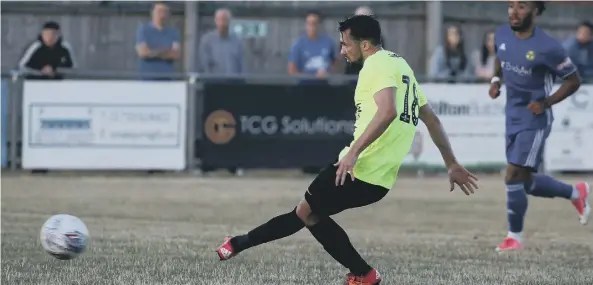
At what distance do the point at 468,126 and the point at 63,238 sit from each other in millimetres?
10143

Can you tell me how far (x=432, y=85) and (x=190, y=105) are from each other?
3409mm

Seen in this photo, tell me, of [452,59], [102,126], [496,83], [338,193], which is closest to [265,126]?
[102,126]

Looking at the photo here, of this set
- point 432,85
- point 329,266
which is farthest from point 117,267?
point 432,85

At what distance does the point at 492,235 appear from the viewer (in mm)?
11875

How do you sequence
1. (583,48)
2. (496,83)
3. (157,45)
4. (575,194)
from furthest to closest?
(583,48)
(157,45)
(575,194)
(496,83)

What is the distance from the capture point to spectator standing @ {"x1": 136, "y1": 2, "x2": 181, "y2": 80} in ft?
59.6

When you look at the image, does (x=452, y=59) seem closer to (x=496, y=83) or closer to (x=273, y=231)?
(x=496, y=83)

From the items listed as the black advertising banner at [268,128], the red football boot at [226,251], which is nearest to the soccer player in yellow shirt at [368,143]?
the red football boot at [226,251]

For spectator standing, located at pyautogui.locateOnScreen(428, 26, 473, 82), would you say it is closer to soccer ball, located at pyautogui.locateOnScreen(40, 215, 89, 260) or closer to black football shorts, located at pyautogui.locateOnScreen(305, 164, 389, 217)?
soccer ball, located at pyautogui.locateOnScreen(40, 215, 89, 260)

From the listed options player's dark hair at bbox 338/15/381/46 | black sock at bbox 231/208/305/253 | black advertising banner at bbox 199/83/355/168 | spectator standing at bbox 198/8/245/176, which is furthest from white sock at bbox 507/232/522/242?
spectator standing at bbox 198/8/245/176

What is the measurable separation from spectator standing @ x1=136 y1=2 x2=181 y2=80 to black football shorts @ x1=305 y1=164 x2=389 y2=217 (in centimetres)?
1076

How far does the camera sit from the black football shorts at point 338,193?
761 cm

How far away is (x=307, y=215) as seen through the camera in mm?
7840

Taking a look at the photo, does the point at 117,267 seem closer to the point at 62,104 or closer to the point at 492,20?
the point at 62,104
